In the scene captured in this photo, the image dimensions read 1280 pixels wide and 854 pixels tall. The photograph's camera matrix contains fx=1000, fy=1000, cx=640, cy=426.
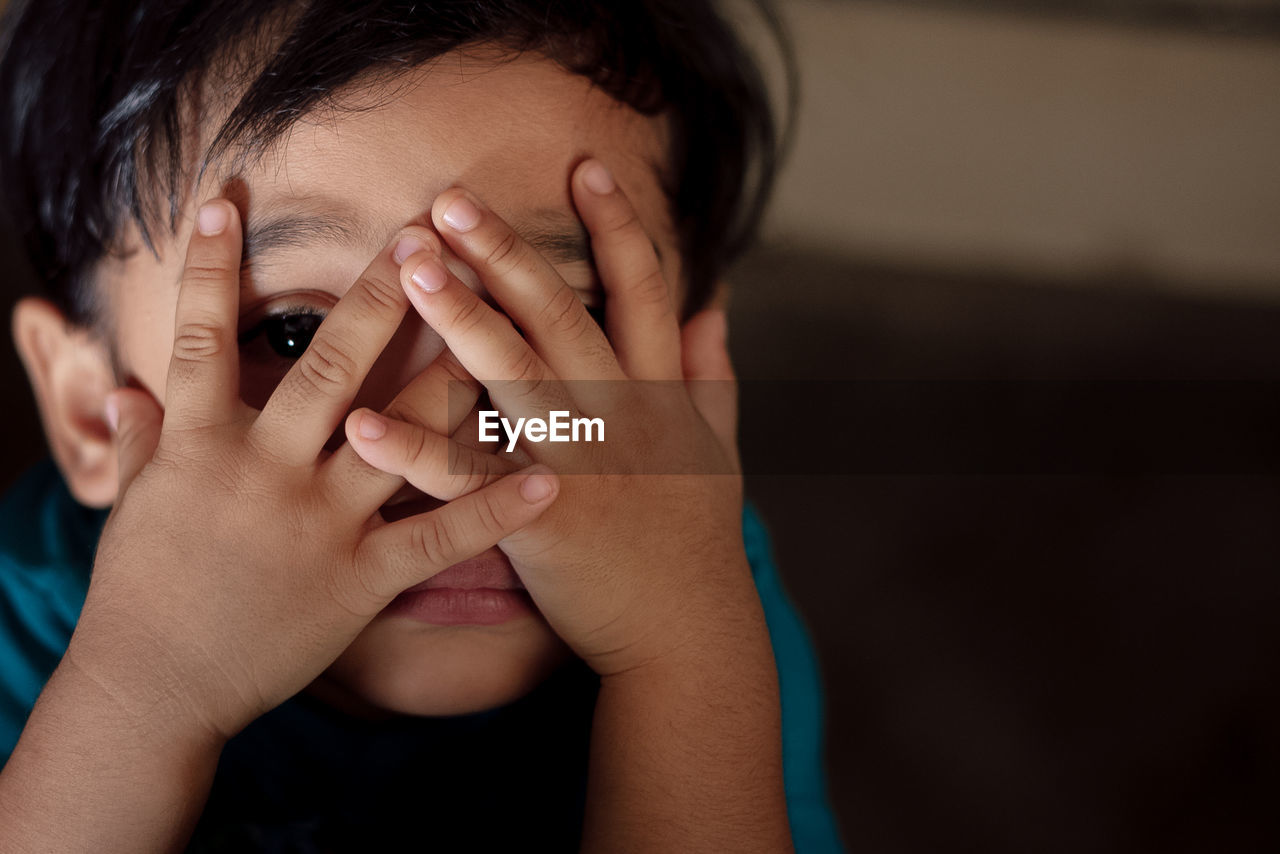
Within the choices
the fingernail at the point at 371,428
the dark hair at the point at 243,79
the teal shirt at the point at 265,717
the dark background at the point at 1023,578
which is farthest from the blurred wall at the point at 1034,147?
the fingernail at the point at 371,428

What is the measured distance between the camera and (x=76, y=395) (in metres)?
0.76

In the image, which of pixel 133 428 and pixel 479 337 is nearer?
pixel 479 337

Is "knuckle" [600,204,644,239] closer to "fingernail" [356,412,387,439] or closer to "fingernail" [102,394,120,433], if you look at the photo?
"fingernail" [356,412,387,439]

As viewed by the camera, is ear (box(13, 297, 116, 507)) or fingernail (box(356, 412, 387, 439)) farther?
ear (box(13, 297, 116, 507))

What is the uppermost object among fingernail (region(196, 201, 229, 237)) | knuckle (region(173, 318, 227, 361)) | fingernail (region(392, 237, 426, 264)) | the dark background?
fingernail (region(196, 201, 229, 237))

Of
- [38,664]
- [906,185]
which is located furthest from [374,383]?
[906,185]

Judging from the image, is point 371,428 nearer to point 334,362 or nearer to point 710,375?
point 334,362

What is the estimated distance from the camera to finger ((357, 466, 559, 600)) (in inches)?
21.6

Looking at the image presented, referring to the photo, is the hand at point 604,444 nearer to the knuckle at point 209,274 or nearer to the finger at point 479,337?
the finger at point 479,337

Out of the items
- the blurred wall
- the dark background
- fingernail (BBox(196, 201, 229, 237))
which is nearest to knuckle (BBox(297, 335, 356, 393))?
fingernail (BBox(196, 201, 229, 237))

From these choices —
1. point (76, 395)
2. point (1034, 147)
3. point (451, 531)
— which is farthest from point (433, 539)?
point (1034, 147)

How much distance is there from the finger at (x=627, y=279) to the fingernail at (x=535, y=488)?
0.12m

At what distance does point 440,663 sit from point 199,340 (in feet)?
0.80

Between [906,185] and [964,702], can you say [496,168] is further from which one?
[906,185]
